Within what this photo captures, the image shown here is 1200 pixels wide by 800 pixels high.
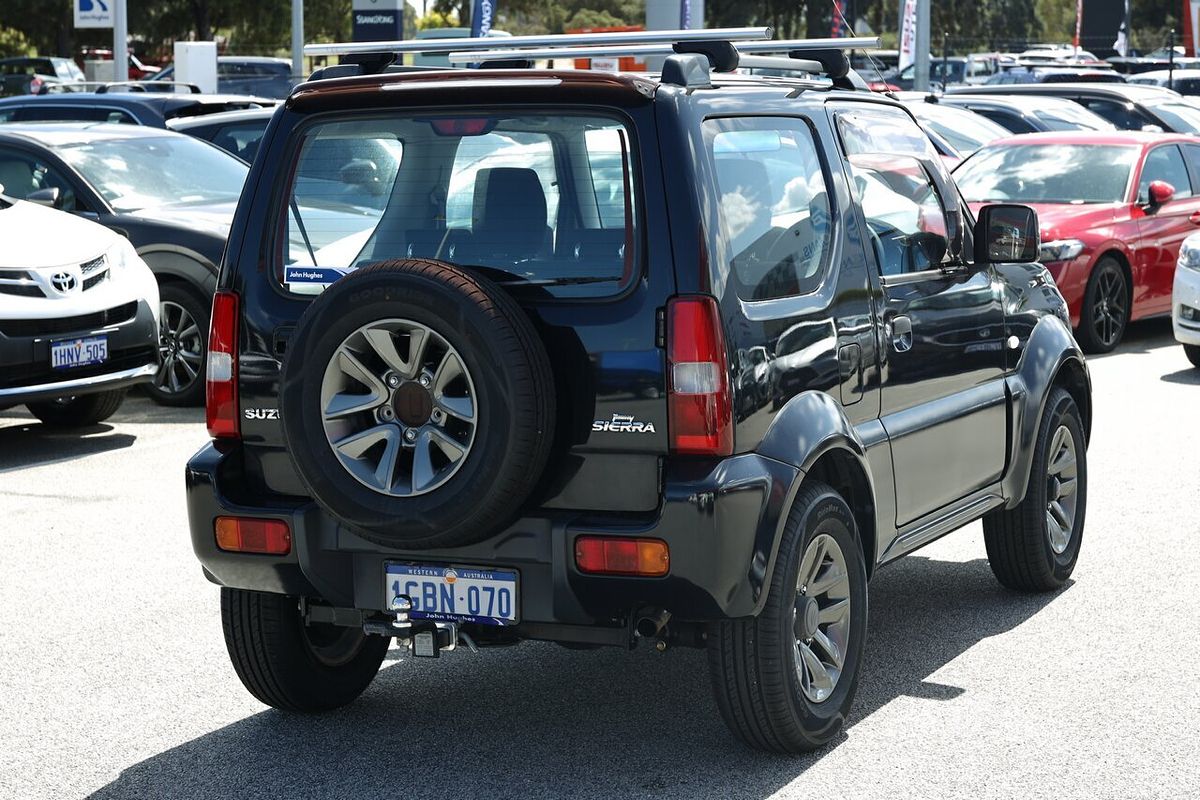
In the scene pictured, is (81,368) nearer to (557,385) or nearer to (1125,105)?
(557,385)

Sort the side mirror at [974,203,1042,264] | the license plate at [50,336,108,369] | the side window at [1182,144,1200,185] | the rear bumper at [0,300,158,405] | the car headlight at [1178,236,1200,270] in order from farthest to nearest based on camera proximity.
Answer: the side window at [1182,144,1200,185], the car headlight at [1178,236,1200,270], the license plate at [50,336,108,369], the rear bumper at [0,300,158,405], the side mirror at [974,203,1042,264]

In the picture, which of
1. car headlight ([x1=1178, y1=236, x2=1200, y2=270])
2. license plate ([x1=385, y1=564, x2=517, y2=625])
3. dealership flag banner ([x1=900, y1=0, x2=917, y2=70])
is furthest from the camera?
dealership flag banner ([x1=900, y1=0, x2=917, y2=70])

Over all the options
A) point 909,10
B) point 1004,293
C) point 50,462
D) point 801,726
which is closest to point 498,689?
point 801,726

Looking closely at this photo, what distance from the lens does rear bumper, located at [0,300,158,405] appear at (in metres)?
9.20

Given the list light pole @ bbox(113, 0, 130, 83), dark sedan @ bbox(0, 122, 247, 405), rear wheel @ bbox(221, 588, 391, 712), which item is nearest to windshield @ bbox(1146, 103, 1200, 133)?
light pole @ bbox(113, 0, 130, 83)

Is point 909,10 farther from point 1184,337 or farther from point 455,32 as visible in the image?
point 1184,337

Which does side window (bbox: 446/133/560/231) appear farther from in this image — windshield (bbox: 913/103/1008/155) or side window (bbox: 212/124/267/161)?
windshield (bbox: 913/103/1008/155)

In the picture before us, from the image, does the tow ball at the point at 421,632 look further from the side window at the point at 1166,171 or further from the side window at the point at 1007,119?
the side window at the point at 1007,119

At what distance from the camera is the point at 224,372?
478 cm

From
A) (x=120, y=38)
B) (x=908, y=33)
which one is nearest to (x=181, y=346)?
(x=120, y=38)

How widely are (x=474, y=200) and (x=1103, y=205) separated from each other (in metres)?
10.6

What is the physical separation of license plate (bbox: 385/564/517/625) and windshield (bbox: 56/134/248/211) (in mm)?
7683

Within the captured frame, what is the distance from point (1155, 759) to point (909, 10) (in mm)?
30107

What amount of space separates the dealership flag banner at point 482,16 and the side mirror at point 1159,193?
12356mm
